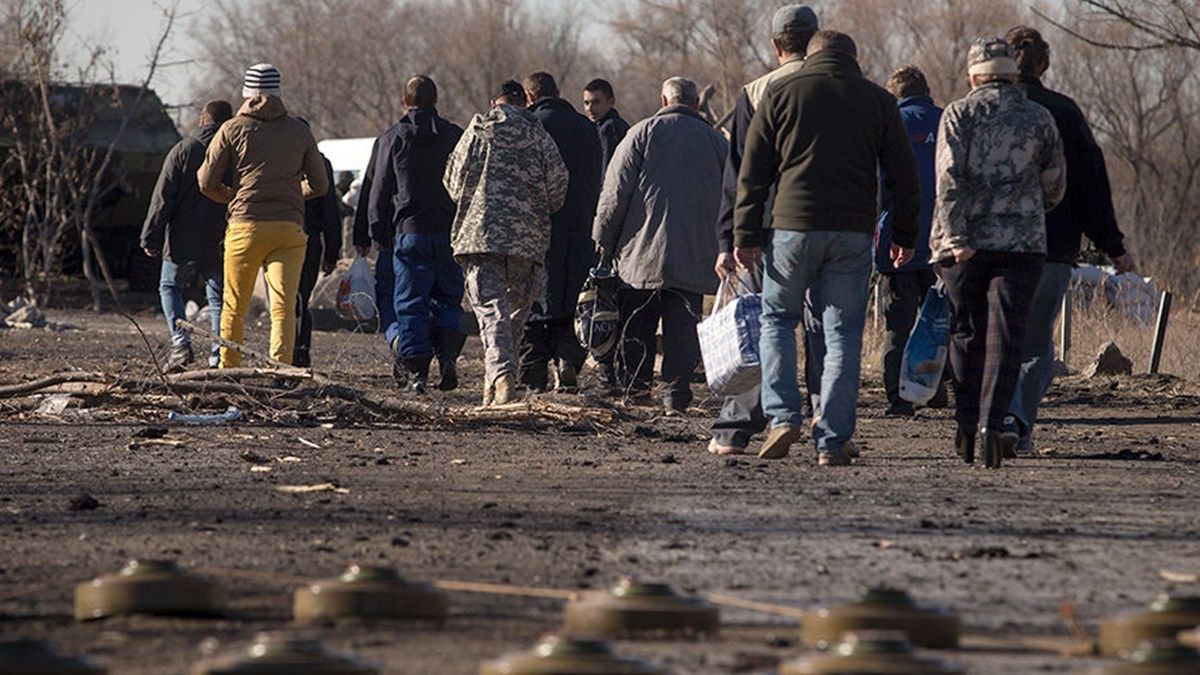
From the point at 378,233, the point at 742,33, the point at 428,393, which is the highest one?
the point at 742,33

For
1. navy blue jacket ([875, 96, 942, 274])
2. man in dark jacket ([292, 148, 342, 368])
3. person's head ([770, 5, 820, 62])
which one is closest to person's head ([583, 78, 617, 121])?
man in dark jacket ([292, 148, 342, 368])

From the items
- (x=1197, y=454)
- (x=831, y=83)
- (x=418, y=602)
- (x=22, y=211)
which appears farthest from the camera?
(x=22, y=211)

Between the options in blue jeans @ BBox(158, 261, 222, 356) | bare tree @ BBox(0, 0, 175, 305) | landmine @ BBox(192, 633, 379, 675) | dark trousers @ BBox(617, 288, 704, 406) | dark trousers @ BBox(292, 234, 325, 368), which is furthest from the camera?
bare tree @ BBox(0, 0, 175, 305)

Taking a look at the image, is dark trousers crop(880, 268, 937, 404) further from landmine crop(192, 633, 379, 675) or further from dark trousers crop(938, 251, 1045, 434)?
landmine crop(192, 633, 379, 675)

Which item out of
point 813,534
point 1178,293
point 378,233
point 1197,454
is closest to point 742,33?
point 1178,293

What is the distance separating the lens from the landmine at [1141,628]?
4.99 metres

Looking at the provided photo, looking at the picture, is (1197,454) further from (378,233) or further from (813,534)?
(378,233)

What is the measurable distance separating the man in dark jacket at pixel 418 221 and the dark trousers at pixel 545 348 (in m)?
0.49

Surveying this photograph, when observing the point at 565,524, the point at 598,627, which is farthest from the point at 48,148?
the point at 598,627

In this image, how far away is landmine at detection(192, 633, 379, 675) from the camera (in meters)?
Answer: 4.21

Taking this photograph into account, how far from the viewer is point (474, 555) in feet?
21.9

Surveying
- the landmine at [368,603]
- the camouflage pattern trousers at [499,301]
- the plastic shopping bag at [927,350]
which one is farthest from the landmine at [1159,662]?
the camouflage pattern trousers at [499,301]

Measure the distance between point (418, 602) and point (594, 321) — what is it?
8682 millimetres

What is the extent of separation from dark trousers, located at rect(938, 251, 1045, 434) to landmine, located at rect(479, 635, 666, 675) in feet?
18.1
